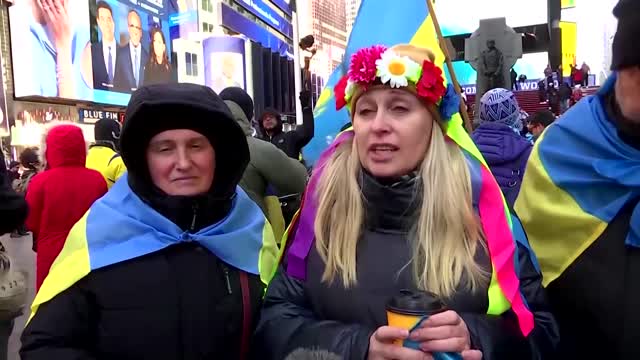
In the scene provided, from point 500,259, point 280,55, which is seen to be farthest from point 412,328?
point 280,55

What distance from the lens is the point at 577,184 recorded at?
198 centimetres

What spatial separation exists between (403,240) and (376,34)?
10.1ft

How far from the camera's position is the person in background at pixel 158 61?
37.5 meters

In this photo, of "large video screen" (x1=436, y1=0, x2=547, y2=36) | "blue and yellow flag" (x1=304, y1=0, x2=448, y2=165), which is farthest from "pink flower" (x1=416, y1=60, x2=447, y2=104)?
"large video screen" (x1=436, y1=0, x2=547, y2=36)

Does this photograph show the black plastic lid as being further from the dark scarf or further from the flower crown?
the flower crown

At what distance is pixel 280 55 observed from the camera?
64188 mm

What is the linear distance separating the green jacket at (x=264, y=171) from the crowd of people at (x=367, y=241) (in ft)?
6.25

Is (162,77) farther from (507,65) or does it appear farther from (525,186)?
(525,186)

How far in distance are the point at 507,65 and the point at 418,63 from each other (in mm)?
11049

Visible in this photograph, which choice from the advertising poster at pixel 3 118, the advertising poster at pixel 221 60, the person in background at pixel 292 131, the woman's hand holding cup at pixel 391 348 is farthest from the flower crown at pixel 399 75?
the advertising poster at pixel 221 60

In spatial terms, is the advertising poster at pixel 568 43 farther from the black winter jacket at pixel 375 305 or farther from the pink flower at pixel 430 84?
the black winter jacket at pixel 375 305

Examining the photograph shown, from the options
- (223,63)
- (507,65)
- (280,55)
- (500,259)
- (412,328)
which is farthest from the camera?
(280,55)

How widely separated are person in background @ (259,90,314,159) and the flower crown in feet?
13.2

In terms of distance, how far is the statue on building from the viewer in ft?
42.8
